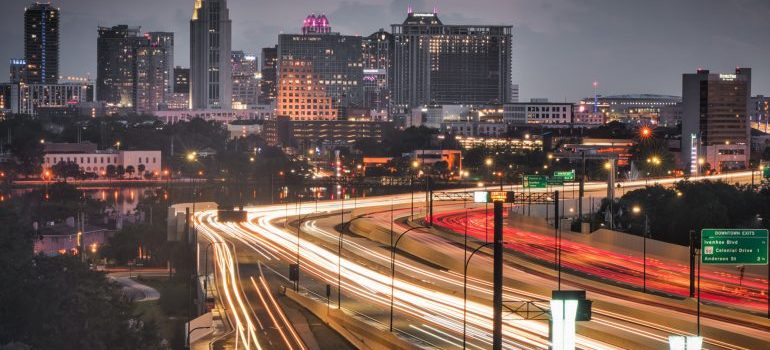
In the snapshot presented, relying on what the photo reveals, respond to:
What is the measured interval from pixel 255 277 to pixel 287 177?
4221 inches

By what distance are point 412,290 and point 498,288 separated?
52.3ft

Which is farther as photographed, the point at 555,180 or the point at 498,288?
the point at 555,180

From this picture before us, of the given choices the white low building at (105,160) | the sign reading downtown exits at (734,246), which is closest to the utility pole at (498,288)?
the sign reading downtown exits at (734,246)

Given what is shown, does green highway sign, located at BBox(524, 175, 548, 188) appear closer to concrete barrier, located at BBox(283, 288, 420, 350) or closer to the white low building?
concrete barrier, located at BBox(283, 288, 420, 350)

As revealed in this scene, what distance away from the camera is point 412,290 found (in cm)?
4662

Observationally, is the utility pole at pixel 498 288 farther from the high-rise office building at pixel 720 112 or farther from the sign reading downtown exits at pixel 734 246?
the high-rise office building at pixel 720 112

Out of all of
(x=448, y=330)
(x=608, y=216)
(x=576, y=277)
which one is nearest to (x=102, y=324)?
(x=448, y=330)

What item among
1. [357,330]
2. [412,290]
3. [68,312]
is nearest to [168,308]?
[68,312]

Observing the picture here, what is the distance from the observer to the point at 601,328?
116 feet

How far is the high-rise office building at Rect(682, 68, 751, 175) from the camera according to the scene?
150 metres

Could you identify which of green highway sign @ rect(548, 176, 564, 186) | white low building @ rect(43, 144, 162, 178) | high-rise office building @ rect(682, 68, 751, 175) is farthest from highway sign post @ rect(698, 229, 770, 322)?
white low building @ rect(43, 144, 162, 178)

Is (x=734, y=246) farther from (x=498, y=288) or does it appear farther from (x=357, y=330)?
(x=357, y=330)

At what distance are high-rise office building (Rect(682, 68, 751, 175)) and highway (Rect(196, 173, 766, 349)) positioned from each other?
258ft

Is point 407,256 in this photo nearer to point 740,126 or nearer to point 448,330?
point 448,330
